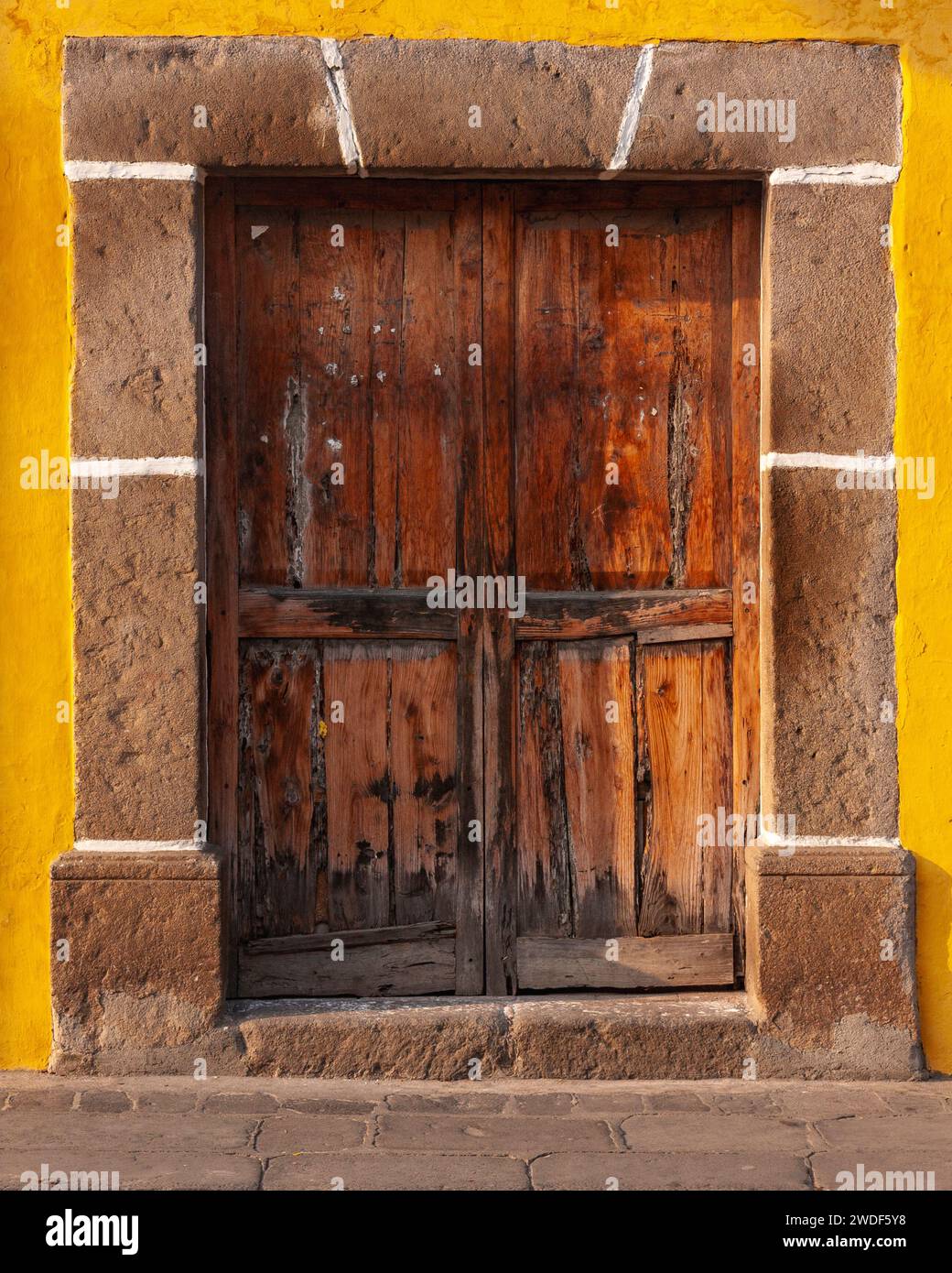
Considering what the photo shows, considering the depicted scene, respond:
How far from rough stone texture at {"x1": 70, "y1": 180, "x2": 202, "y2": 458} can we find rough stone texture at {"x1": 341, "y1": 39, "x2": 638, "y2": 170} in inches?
22.4

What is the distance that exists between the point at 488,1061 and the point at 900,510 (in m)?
1.93

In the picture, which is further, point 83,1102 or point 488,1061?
point 488,1061

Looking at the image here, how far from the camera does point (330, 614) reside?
155 inches

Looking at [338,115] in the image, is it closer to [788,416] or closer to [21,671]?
[788,416]

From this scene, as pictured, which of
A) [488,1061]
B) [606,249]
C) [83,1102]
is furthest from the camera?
[606,249]

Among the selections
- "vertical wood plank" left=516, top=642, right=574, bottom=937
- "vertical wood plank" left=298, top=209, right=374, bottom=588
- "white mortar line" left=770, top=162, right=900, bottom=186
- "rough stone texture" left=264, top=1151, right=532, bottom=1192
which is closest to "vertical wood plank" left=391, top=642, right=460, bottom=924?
"vertical wood plank" left=516, top=642, right=574, bottom=937

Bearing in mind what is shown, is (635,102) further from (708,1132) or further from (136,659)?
(708,1132)

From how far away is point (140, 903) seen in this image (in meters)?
3.73

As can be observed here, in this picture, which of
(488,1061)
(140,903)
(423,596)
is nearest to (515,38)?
(423,596)

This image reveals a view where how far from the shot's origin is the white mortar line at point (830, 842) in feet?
12.5

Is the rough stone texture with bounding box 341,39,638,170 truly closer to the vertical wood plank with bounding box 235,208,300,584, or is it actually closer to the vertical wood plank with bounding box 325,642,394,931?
the vertical wood plank with bounding box 235,208,300,584

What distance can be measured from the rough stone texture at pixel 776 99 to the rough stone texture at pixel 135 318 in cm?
130

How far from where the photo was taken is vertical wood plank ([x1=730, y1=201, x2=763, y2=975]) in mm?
3980

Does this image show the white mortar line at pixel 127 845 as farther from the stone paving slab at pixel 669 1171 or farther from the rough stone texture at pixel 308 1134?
the stone paving slab at pixel 669 1171
